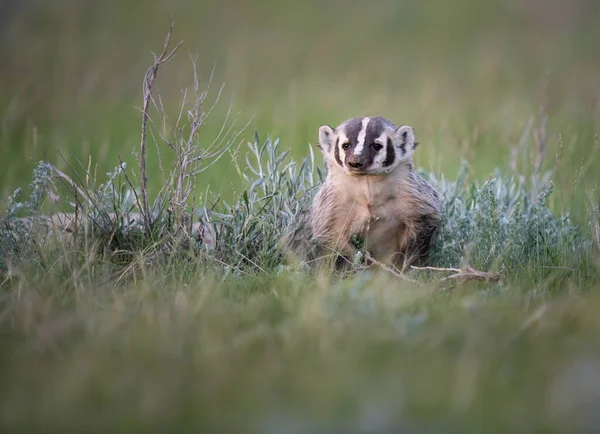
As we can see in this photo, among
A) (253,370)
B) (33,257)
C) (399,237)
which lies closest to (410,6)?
(399,237)

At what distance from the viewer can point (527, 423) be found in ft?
8.22

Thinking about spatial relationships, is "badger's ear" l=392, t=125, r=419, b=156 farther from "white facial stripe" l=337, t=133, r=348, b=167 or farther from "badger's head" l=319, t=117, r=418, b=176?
"white facial stripe" l=337, t=133, r=348, b=167

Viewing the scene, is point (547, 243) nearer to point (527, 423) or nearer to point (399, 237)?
point (399, 237)

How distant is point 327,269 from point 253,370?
1.59 meters

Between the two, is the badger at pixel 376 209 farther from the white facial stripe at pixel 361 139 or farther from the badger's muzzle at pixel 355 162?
the badger's muzzle at pixel 355 162

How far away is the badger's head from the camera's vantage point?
180 inches

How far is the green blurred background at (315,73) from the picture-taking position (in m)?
7.16

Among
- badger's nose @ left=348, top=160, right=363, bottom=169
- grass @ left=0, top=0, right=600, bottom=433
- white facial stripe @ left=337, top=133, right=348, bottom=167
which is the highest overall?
white facial stripe @ left=337, top=133, right=348, bottom=167

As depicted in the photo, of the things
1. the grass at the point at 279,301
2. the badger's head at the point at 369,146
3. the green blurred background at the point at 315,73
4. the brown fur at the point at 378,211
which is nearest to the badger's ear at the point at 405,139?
the badger's head at the point at 369,146

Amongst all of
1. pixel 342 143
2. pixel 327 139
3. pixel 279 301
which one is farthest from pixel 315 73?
pixel 279 301

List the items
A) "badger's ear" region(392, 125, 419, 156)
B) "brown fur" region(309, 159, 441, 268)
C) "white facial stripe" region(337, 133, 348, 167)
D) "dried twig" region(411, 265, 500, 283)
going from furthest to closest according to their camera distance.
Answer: "brown fur" region(309, 159, 441, 268), "badger's ear" region(392, 125, 419, 156), "white facial stripe" region(337, 133, 348, 167), "dried twig" region(411, 265, 500, 283)

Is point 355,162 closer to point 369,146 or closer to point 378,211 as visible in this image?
point 369,146

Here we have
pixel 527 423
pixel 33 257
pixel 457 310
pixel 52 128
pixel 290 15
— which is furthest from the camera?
pixel 290 15

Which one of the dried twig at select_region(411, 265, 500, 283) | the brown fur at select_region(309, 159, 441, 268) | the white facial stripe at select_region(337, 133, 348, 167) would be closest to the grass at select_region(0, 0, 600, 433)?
the dried twig at select_region(411, 265, 500, 283)
